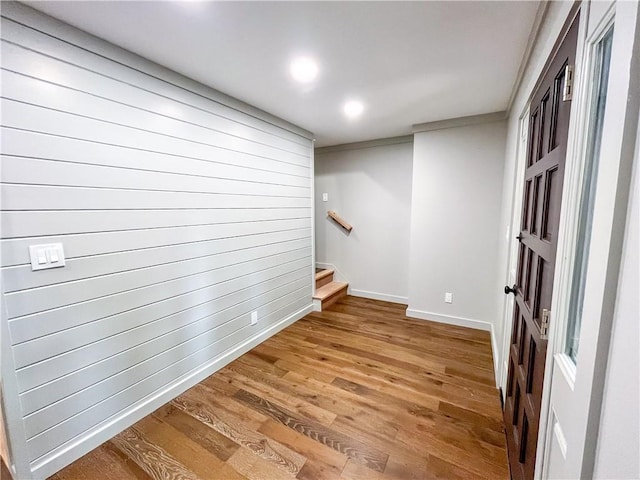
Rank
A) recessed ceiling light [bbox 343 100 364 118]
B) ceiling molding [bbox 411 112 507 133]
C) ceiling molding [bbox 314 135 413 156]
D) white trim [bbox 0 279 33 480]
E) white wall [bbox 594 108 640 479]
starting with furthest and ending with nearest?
1. ceiling molding [bbox 314 135 413 156]
2. ceiling molding [bbox 411 112 507 133]
3. recessed ceiling light [bbox 343 100 364 118]
4. white trim [bbox 0 279 33 480]
5. white wall [bbox 594 108 640 479]

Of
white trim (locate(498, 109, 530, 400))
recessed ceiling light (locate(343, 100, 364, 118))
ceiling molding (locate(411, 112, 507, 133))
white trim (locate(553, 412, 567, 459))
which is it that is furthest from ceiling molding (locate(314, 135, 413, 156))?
white trim (locate(553, 412, 567, 459))

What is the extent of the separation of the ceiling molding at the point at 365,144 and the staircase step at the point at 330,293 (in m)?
2.07

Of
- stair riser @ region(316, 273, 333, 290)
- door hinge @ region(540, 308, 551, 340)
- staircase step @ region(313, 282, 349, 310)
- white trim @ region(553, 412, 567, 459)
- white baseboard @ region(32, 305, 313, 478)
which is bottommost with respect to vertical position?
white baseboard @ region(32, 305, 313, 478)

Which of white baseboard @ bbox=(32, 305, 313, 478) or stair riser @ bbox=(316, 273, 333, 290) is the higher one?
stair riser @ bbox=(316, 273, 333, 290)

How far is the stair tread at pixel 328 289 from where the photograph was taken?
3704 millimetres

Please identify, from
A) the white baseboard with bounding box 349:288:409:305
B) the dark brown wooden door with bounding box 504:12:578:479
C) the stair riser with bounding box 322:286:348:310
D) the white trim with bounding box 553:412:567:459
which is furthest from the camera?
the white baseboard with bounding box 349:288:409:305

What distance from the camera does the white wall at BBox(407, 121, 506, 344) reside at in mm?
2862

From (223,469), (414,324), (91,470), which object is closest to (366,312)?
(414,324)

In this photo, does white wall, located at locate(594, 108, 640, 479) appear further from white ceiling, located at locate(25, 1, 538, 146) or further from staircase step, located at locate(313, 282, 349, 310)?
staircase step, located at locate(313, 282, 349, 310)

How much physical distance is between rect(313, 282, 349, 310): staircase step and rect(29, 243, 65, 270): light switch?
8.87ft

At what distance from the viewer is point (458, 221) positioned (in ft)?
9.99

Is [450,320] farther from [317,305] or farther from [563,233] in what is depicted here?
[563,233]

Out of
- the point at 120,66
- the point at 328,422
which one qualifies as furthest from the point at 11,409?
the point at 120,66

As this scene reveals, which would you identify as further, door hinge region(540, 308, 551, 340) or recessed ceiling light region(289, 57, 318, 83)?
recessed ceiling light region(289, 57, 318, 83)
